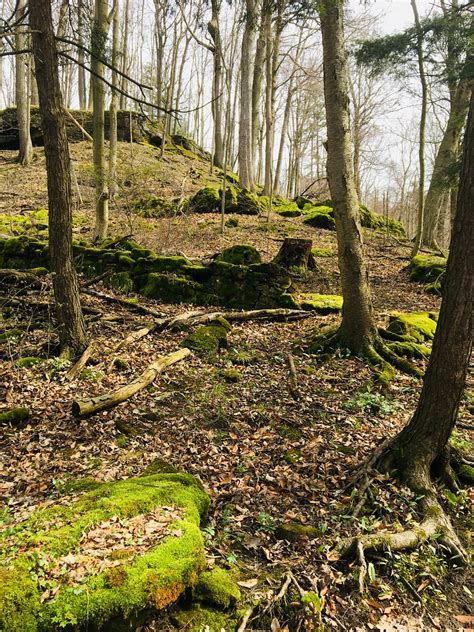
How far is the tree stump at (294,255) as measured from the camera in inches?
432

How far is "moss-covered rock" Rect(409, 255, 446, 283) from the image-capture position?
11.3m

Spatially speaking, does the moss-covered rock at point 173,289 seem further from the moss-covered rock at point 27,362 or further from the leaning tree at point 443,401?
the leaning tree at point 443,401

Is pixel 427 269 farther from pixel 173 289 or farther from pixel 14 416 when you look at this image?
pixel 14 416

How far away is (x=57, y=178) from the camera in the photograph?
5664 millimetres

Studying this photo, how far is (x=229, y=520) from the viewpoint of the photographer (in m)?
3.45

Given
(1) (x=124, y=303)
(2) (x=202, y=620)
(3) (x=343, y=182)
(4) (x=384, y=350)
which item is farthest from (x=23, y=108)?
(2) (x=202, y=620)

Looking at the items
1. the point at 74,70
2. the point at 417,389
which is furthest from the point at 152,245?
the point at 74,70

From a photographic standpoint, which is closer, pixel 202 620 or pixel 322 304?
pixel 202 620

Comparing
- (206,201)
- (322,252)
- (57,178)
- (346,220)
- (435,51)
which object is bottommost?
(322,252)

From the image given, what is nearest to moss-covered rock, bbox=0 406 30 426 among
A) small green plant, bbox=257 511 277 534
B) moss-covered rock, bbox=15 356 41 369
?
moss-covered rock, bbox=15 356 41 369

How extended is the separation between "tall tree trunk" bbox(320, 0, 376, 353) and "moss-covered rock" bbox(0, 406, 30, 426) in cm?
482

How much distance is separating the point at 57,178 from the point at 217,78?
12324 millimetres

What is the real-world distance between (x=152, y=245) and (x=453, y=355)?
399 inches

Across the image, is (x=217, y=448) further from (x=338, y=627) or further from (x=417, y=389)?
(x=417, y=389)
